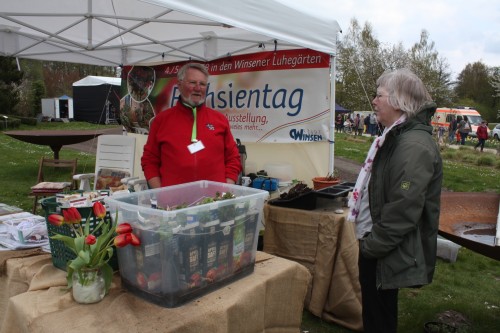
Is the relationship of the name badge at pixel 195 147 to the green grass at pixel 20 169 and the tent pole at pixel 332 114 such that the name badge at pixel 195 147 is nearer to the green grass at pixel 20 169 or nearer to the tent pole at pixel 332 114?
the tent pole at pixel 332 114

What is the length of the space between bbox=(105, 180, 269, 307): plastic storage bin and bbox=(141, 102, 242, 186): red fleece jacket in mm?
773

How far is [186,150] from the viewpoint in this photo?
244 cm

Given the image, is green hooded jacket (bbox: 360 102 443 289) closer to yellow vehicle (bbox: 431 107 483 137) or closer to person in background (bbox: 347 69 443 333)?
person in background (bbox: 347 69 443 333)

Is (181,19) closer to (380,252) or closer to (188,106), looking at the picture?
(188,106)

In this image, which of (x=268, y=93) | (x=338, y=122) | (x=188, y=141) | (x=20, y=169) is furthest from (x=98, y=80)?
(x=188, y=141)

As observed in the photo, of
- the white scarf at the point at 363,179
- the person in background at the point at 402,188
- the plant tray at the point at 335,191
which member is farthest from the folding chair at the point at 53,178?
the person in background at the point at 402,188

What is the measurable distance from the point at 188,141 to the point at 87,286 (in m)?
1.21

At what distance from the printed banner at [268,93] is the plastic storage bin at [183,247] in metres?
2.35

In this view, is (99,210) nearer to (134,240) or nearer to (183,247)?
(134,240)

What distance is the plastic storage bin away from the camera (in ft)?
4.44

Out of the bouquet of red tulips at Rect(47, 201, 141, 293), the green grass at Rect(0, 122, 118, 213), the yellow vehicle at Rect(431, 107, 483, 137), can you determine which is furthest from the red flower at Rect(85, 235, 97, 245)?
the yellow vehicle at Rect(431, 107, 483, 137)

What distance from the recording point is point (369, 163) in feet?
6.35

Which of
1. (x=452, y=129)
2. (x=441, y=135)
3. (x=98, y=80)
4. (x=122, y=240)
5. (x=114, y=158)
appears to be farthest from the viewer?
(x=452, y=129)

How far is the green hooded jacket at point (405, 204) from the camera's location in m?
1.67
